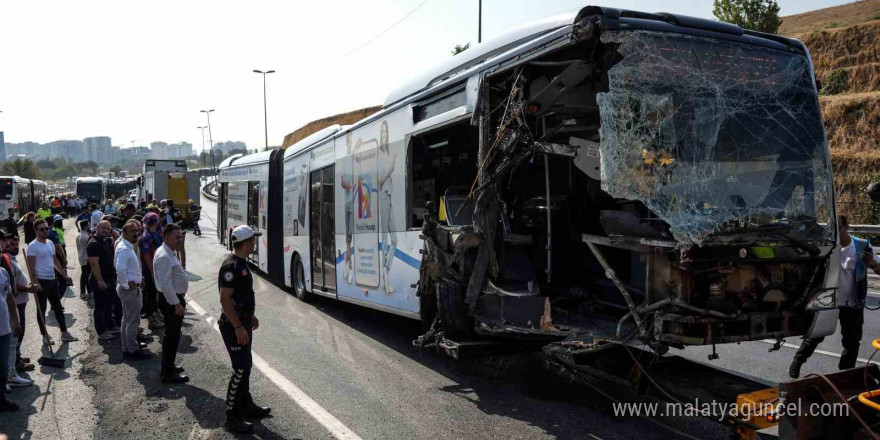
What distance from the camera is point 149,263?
9711 mm

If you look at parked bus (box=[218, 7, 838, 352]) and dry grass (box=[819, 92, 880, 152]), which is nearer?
parked bus (box=[218, 7, 838, 352])

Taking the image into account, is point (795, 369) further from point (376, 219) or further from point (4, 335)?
point (4, 335)

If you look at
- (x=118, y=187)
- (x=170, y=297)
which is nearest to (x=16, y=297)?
(x=170, y=297)

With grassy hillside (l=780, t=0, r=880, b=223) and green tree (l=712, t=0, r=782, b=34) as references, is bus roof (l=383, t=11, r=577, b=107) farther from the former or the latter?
green tree (l=712, t=0, r=782, b=34)

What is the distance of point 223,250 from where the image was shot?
78.1 feet

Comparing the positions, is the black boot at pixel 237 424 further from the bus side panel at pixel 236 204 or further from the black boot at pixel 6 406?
the bus side panel at pixel 236 204

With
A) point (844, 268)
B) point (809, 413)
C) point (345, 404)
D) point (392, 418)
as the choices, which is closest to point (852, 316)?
point (844, 268)

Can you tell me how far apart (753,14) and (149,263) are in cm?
3732

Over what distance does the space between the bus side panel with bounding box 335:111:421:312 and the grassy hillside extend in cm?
1845

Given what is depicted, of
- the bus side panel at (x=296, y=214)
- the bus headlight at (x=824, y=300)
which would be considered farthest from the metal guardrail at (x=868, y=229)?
the bus side panel at (x=296, y=214)

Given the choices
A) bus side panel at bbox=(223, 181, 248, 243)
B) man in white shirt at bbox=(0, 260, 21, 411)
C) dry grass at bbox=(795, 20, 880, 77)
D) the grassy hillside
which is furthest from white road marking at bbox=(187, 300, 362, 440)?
dry grass at bbox=(795, 20, 880, 77)

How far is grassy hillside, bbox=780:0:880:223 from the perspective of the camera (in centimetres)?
2461

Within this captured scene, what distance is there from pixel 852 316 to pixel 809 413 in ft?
10.3

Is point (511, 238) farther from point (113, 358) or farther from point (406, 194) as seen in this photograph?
point (113, 358)
